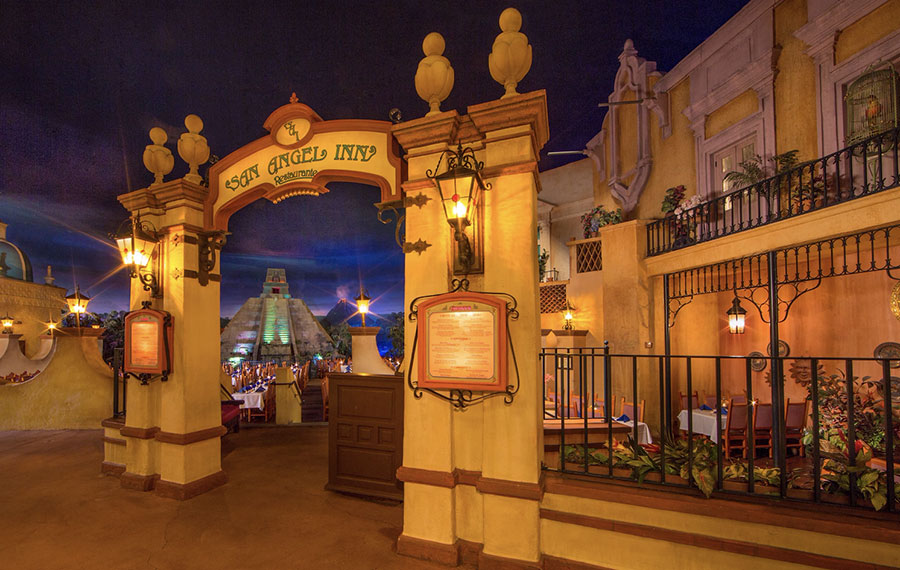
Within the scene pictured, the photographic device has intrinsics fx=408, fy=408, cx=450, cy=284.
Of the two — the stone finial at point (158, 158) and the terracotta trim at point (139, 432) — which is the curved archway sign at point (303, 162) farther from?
the terracotta trim at point (139, 432)

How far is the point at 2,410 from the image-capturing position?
9367 mm

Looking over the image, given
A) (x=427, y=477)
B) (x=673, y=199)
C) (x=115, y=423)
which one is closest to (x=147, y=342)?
(x=115, y=423)

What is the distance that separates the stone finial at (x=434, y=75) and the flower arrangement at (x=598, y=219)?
9121mm

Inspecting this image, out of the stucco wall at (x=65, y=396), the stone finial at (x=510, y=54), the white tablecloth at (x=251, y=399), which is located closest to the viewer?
the stone finial at (x=510, y=54)

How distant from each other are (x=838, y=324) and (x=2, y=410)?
19.2 meters

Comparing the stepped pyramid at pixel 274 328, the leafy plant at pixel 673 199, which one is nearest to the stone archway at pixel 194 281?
the leafy plant at pixel 673 199

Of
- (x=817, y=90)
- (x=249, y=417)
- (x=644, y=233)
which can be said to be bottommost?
(x=249, y=417)

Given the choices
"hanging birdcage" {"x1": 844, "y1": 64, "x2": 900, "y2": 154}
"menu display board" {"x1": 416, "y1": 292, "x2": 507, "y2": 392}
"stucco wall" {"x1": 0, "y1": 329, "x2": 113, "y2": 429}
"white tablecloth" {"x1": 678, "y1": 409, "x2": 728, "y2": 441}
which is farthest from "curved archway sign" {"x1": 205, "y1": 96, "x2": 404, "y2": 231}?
"hanging birdcage" {"x1": 844, "y1": 64, "x2": 900, "y2": 154}

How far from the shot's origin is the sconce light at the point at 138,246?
5.28m

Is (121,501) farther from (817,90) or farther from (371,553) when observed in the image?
(817,90)

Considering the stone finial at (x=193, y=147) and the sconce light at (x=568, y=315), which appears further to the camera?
the sconce light at (x=568, y=315)

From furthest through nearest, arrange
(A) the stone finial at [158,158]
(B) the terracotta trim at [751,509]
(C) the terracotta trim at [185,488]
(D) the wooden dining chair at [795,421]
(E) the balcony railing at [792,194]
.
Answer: (D) the wooden dining chair at [795,421], (E) the balcony railing at [792,194], (A) the stone finial at [158,158], (C) the terracotta trim at [185,488], (B) the terracotta trim at [751,509]

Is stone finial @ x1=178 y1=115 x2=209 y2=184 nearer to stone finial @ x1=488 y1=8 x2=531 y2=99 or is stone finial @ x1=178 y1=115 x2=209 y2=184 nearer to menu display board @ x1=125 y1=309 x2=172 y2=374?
menu display board @ x1=125 y1=309 x2=172 y2=374

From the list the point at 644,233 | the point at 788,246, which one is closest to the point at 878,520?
the point at 788,246
